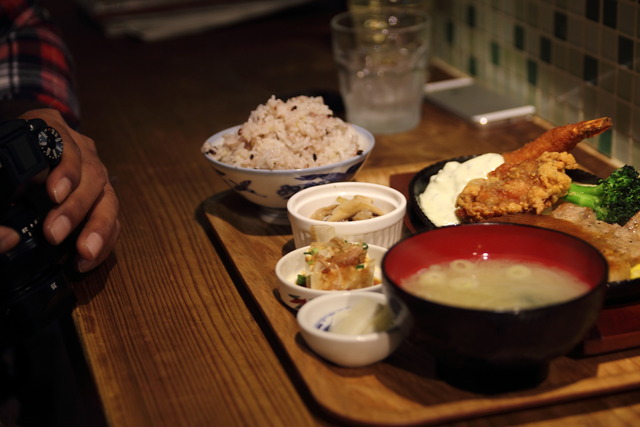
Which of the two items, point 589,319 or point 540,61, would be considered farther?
point 540,61

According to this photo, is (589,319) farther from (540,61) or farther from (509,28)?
(509,28)

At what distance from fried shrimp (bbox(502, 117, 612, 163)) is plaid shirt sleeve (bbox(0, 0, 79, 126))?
1.24 meters

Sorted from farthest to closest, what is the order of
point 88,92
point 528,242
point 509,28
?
1. point 88,92
2. point 509,28
3. point 528,242

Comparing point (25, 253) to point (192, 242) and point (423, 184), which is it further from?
point (423, 184)

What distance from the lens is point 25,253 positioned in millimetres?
1240

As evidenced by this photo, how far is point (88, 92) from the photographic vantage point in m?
2.81

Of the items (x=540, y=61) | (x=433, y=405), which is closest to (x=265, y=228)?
(x=433, y=405)

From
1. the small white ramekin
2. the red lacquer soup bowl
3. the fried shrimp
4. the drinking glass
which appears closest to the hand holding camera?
the small white ramekin

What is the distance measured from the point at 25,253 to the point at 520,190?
2.84 feet

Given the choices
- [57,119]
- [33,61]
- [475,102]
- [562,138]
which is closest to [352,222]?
[562,138]

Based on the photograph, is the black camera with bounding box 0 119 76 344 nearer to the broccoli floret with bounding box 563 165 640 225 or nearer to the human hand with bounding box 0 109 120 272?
the human hand with bounding box 0 109 120 272

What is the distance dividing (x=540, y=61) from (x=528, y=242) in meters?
1.16

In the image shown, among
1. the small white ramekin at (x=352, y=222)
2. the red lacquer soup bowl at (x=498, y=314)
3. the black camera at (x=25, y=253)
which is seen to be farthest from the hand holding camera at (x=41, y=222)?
the red lacquer soup bowl at (x=498, y=314)

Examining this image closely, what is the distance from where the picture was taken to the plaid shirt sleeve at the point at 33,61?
88.2 inches
